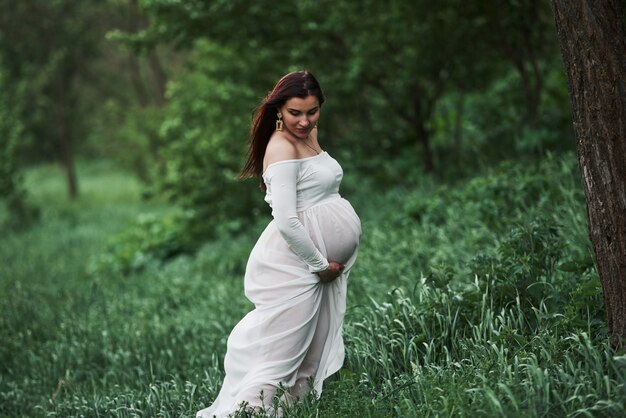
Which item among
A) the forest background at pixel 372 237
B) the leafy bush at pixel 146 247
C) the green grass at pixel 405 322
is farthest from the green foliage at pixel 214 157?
the green grass at pixel 405 322

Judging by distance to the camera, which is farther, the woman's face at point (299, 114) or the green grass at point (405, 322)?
the woman's face at point (299, 114)

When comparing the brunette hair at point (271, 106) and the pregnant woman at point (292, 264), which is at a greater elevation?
the brunette hair at point (271, 106)

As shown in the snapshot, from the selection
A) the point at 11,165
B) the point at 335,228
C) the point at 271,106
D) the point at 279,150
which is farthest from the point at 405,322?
the point at 11,165

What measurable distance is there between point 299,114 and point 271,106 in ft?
0.53

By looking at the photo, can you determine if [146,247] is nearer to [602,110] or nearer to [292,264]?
[292,264]

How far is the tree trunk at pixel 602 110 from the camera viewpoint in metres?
3.36

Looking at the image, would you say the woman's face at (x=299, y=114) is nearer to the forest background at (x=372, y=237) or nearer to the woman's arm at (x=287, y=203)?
the woman's arm at (x=287, y=203)

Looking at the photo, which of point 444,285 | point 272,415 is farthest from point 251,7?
point 272,415

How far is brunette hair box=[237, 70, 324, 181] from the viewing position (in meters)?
3.73

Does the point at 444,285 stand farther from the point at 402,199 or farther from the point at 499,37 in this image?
the point at 499,37

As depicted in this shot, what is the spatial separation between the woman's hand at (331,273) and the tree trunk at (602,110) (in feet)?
4.14

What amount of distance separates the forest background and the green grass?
22 mm

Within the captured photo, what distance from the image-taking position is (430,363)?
13.6 feet

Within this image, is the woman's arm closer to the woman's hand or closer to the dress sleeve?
the dress sleeve
